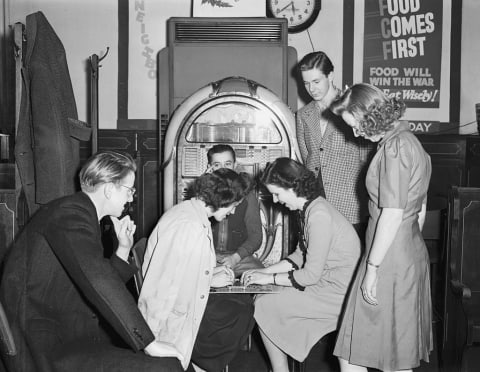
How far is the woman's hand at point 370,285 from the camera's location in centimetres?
238

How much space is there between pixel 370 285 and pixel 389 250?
0.16m

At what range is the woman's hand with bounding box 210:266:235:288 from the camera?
2.77 metres

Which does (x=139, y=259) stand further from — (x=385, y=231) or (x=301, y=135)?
(x=301, y=135)

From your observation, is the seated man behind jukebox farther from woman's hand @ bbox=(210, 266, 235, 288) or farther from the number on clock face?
the number on clock face

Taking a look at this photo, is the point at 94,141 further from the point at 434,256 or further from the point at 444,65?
the point at 444,65

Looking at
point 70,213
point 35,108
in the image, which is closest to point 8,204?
point 35,108

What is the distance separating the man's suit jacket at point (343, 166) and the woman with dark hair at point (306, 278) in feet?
1.89

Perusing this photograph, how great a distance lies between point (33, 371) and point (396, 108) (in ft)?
5.36

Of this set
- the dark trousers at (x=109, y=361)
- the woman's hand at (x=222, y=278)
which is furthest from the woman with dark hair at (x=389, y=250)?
the dark trousers at (x=109, y=361)

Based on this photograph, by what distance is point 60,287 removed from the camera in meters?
2.01

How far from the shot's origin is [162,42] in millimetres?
5586

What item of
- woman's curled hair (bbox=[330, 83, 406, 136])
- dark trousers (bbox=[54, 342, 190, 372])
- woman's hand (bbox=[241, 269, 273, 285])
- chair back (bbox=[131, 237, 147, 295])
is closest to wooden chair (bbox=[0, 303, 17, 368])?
dark trousers (bbox=[54, 342, 190, 372])

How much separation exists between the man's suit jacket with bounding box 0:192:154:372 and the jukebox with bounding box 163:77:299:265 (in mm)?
1805

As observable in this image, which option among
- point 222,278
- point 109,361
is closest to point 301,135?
point 222,278
